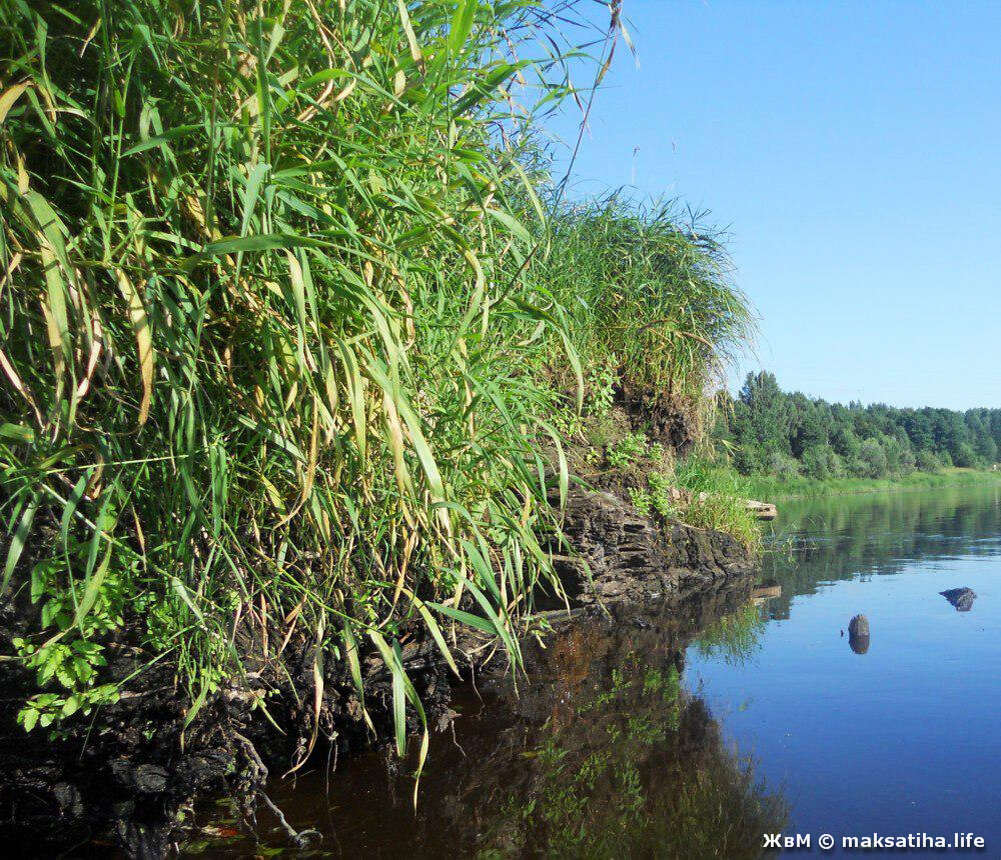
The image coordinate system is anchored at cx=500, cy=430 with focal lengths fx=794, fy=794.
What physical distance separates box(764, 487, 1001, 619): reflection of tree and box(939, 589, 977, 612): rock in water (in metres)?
1.04

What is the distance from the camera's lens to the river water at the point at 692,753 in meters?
2.51

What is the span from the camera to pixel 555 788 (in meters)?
2.81

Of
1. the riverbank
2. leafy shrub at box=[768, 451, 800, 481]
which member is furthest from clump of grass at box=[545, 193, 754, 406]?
leafy shrub at box=[768, 451, 800, 481]

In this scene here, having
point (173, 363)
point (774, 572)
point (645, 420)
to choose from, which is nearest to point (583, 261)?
point (645, 420)

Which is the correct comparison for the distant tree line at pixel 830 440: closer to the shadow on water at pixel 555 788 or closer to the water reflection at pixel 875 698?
the water reflection at pixel 875 698

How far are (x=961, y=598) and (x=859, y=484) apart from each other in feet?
102

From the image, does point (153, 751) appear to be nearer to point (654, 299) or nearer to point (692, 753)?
point (692, 753)

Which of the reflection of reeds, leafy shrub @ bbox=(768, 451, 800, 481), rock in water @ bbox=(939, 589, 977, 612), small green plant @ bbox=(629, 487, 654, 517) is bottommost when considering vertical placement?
the reflection of reeds

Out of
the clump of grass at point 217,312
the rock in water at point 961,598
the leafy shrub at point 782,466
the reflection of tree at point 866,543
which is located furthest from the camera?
the leafy shrub at point 782,466

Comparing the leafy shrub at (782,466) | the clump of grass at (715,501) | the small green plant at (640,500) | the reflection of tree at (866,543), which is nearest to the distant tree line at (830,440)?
the leafy shrub at (782,466)

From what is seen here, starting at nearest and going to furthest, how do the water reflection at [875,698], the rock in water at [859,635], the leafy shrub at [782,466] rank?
the water reflection at [875,698] → the rock in water at [859,635] → the leafy shrub at [782,466]

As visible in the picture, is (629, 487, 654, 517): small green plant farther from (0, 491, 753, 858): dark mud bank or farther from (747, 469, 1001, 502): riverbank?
(747, 469, 1001, 502): riverbank

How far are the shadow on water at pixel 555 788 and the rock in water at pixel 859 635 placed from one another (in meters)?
1.60

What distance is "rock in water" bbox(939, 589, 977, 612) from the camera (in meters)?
6.11
